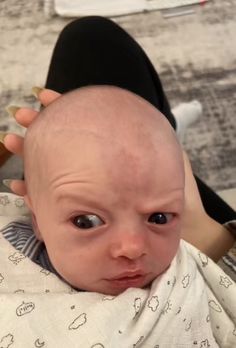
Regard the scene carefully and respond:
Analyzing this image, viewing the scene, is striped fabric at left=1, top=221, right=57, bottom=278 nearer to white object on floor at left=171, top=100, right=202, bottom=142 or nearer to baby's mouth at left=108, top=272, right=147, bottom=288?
baby's mouth at left=108, top=272, right=147, bottom=288

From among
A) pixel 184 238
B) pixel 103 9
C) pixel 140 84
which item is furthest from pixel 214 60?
pixel 184 238

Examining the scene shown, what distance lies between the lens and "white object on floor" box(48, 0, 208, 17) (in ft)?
6.16

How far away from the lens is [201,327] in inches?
28.4

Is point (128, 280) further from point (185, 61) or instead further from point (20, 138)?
point (185, 61)

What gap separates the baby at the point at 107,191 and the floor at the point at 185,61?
27.3 inches

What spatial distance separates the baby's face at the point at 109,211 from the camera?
2.13 ft

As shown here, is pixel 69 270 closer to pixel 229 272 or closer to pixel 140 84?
pixel 229 272

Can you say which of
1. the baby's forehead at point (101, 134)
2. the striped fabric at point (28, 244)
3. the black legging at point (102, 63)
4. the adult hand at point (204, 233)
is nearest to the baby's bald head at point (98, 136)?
the baby's forehead at point (101, 134)

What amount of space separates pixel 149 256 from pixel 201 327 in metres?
0.13

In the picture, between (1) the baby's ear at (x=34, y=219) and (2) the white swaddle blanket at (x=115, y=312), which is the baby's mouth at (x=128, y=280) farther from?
(1) the baby's ear at (x=34, y=219)

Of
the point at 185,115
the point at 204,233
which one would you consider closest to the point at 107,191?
the point at 204,233

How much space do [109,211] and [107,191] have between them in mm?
23

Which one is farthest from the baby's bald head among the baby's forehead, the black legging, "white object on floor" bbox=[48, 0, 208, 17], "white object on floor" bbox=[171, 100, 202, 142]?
"white object on floor" bbox=[48, 0, 208, 17]

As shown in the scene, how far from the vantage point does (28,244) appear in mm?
803
